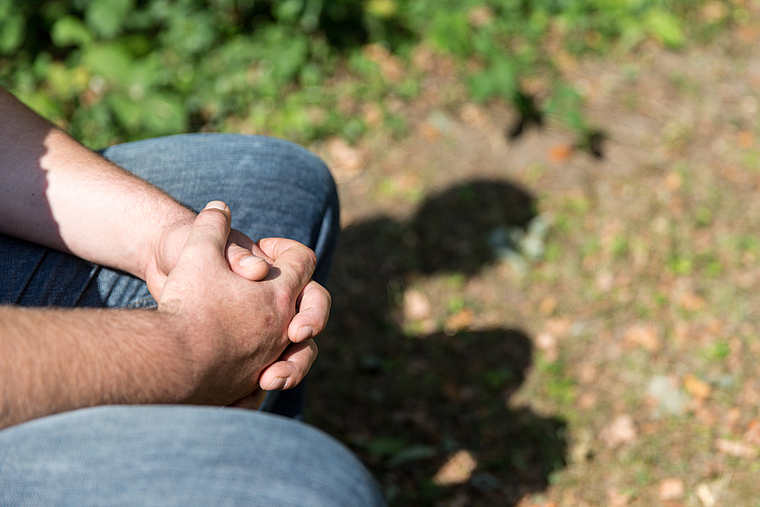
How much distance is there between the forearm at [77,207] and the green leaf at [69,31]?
2628 mm

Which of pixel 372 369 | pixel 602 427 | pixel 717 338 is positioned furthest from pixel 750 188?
pixel 372 369

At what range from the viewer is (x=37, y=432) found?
2.93ft

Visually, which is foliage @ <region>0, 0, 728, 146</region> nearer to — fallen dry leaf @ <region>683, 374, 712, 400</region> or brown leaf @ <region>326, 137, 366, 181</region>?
brown leaf @ <region>326, 137, 366, 181</region>

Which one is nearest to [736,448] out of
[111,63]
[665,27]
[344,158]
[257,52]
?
[344,158]

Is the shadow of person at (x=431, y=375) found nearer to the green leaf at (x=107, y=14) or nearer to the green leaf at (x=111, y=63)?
the green leaf at (x=111, y=63)

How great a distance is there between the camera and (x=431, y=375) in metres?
2.62

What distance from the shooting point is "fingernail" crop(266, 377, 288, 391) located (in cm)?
125

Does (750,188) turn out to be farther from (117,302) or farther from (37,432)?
(37,432)

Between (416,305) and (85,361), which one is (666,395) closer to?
(416,305)

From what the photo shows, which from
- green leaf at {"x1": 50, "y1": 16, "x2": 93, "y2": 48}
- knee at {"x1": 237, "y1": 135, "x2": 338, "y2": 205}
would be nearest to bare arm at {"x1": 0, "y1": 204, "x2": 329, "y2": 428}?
knee at {"x1": 237, "y1": 135, "x2": 338, "y2": 205}

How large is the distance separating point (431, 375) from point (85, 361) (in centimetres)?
182

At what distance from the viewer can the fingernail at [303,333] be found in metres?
1.27

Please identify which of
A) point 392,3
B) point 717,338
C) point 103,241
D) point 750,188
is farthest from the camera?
point 392,3

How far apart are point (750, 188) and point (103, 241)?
3343mm
